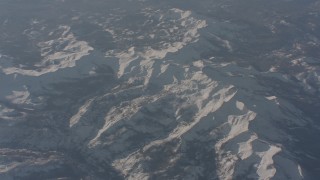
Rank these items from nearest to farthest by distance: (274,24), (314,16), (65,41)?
(65,41) → (274,24) → (314,16)

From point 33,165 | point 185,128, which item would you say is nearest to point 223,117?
point 185,128

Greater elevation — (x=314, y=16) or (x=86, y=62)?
(x=86, y=62)

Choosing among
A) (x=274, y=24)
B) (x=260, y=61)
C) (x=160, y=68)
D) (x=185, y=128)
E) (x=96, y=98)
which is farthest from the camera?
(x=274, y=24)

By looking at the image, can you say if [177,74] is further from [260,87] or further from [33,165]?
[33,165]

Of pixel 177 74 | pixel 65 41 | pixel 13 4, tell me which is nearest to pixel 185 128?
pixel 177 74

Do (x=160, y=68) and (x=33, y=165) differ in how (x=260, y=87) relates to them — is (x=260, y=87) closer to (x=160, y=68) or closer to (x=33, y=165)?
(x=160, y=68)

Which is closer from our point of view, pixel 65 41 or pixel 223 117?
pixel 223 117
